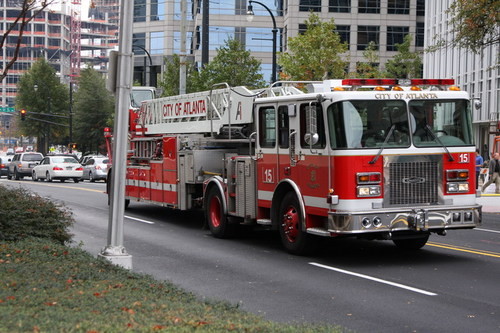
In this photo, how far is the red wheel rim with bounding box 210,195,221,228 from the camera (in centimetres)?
1622

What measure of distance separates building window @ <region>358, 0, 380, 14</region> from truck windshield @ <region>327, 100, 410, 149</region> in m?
66.5

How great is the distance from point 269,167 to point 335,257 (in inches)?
79.8

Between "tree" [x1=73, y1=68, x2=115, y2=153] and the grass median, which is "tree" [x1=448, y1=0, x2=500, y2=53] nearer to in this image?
the grass median

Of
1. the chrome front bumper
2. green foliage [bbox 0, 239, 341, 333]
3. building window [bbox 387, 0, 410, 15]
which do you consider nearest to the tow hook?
the chrome front bumper

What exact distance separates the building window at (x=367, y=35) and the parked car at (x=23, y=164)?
121 ft

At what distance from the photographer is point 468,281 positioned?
35.9 ft

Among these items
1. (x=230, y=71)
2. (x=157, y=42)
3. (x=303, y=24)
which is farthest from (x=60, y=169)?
(x=157, y=42)

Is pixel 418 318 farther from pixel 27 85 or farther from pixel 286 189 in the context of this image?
pixel 27 85

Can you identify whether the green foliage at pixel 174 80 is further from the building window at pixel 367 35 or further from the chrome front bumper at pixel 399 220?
the chrome front bumper at pixel 399 220

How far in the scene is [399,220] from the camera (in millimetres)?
12266

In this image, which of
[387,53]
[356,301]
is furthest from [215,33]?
[356,301]

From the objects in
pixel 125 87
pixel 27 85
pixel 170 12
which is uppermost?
pixel 170 12

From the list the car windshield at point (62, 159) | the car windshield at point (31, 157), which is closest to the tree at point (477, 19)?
the car windshield at point (62, 159)

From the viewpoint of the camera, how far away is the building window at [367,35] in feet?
254
